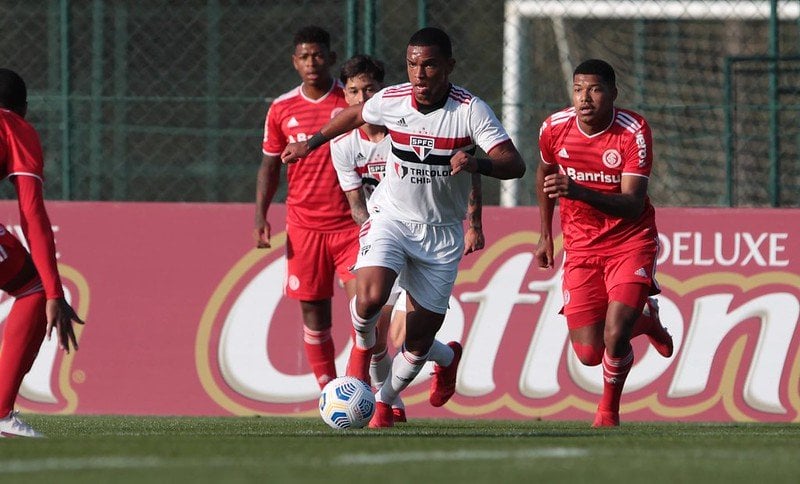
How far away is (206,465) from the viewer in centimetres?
603

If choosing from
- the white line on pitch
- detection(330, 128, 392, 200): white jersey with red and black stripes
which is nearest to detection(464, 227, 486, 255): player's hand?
detection(330, 128, 392, 200): white jersey with red and black stripes

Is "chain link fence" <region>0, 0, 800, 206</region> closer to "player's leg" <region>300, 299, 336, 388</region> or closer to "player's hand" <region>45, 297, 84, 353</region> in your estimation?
"player's leg" <region>300, 299, 336, 388</region>

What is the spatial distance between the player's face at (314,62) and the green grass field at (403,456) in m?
2.56

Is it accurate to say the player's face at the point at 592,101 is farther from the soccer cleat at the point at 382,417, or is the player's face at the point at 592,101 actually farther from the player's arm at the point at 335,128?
the soccer cleat at the point at 382,417

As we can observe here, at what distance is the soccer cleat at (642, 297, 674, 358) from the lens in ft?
32.1

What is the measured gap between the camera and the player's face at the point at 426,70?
8.40 meters

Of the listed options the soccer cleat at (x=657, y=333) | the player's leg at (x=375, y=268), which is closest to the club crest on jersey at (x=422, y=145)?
the player's leg at (x=375, y=268)

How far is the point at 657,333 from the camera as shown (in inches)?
389

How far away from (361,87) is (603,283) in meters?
1.94

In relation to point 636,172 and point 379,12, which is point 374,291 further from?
point 379,12

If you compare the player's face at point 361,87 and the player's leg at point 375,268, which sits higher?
the player's face at point 361,87

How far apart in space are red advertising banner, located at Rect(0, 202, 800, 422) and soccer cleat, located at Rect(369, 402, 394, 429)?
179cm

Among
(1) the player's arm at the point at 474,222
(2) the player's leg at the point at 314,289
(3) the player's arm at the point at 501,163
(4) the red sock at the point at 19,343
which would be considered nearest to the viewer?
(4) the red sock at the point at 19,343

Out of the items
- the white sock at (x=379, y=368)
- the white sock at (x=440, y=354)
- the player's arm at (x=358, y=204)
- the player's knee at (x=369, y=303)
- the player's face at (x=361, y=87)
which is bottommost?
the white sock at (x=379, y=368)
